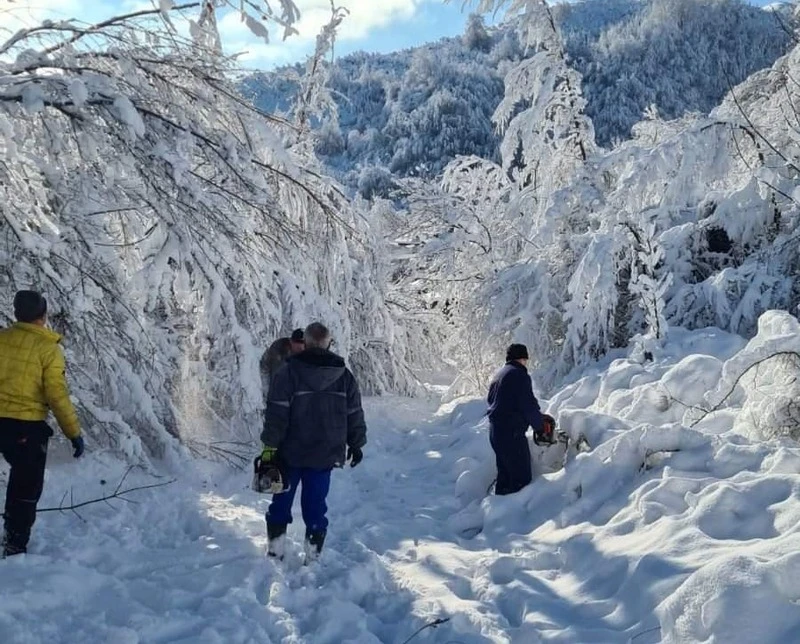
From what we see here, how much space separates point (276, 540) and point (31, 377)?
1753 mm

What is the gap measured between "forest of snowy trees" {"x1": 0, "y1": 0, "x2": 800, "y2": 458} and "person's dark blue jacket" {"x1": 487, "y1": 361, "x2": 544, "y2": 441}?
73.8 inches

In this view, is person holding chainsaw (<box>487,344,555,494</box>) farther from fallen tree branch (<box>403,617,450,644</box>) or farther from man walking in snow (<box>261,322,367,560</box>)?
fallen tree branch (<box>403,617,450,644</box>)

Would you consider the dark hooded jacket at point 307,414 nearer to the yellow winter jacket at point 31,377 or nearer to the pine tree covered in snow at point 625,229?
the yellow winter jacket at point 31,377

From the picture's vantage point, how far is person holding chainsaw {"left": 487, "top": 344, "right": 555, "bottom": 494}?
5887 millimetres

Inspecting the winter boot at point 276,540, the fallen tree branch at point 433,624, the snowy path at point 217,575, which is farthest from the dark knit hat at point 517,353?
the fallen tree branch at point 433,624

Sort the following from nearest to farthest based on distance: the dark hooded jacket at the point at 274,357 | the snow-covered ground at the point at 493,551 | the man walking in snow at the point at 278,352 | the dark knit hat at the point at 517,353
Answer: the snow-covered ground at the point at 493,551 → the man walking in snow at the point at 278,352 → the dark knit hat at the point at 517,353 → the dark hooded jacket at the point at 274,357

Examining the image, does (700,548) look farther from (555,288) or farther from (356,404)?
(555,288)

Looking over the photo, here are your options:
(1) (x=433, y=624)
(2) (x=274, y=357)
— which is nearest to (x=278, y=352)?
(2) (x=274, y=357)

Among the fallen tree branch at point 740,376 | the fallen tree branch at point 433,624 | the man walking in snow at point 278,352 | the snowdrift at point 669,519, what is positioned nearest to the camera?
the snowdrift at point 669,519

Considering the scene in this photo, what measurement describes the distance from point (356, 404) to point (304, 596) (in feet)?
4.15

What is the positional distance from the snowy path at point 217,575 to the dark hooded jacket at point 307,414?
2.25ft

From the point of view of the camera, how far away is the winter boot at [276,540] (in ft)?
14.5

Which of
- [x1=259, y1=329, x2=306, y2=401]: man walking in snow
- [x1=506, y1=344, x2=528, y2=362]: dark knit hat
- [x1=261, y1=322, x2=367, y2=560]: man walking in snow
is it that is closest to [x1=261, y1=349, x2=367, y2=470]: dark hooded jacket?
[x1=261, y1=322, x2=367, y2=560]: man walking in snow

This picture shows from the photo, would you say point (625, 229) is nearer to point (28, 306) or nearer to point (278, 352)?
point (278, 352)
